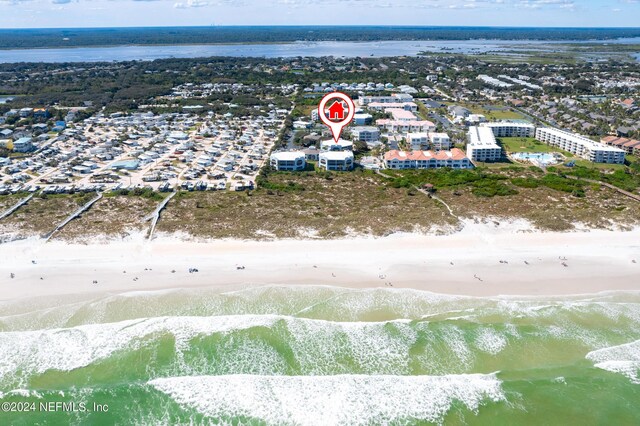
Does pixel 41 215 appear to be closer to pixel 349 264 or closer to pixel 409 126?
pixel 349 264

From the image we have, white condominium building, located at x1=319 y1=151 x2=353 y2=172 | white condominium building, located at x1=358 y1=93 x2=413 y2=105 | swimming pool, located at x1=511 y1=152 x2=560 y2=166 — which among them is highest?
white condominium building, located at x1=358 y1=93 x2=413 y2=105

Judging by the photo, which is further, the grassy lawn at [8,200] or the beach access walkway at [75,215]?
the grassy lawn at [8,200]

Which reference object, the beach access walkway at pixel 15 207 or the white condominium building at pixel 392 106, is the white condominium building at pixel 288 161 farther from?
the white condominium building at pixel 392 106

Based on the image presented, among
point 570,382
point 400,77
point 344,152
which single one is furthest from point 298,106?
point 570,382

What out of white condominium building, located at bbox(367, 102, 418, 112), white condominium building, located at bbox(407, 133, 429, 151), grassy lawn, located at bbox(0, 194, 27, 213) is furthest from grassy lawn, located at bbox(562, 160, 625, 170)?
grassy lawn, located at bbox(0, 194, 27, 213)

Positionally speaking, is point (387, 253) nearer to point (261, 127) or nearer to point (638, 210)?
point (638, 210)

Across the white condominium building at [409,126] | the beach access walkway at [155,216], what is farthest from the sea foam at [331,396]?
the white condominium building at [409,126]

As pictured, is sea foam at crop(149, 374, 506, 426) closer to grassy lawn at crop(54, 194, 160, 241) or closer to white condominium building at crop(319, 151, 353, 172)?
grassy lawn at crop(54, 194, 160, 241)
